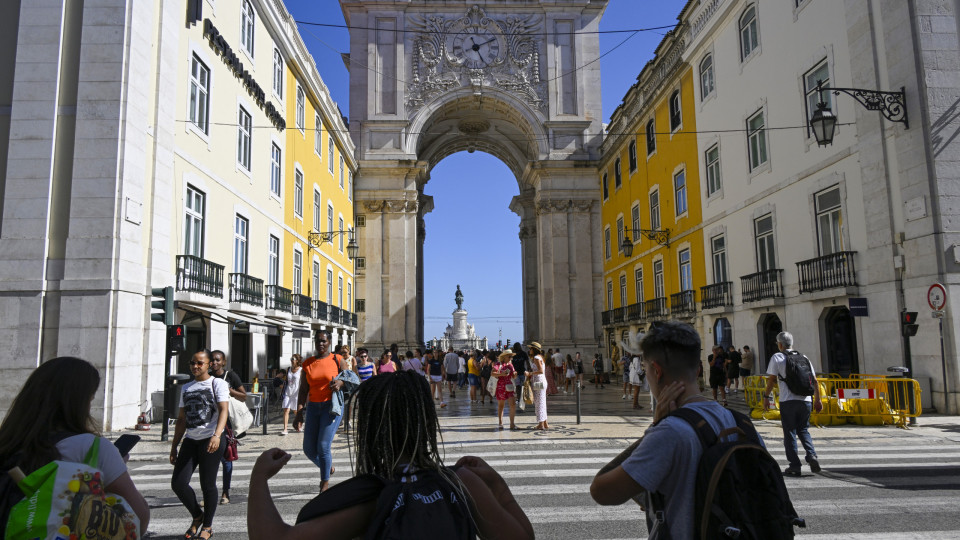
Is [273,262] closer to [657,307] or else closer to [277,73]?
[277,73]

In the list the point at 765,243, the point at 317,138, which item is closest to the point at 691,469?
the point at 765,243

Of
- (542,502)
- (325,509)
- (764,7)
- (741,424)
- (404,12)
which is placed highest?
(404,12)

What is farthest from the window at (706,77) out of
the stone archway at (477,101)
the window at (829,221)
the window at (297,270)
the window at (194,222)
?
the window at (194,222)

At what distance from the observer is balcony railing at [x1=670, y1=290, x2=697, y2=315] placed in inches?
956

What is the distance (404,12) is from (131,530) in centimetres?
4039

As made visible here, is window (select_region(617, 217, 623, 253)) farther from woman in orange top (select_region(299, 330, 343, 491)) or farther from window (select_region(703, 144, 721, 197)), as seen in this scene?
woman in orange top (select_region(299, 330, 343, 491))

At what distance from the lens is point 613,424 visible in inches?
525

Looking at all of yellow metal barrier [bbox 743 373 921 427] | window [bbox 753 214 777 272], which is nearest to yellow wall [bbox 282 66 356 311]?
window [bbox 753 214 777 272]

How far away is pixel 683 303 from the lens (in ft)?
81.3

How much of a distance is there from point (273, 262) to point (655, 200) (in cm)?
1688

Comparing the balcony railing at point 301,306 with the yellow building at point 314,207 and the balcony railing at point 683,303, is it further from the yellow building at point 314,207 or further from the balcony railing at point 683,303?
the balcony railing at point 683,303

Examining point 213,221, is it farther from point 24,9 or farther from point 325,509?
point 325,509

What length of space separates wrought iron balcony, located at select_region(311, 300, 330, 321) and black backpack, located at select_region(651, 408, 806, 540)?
2487cm

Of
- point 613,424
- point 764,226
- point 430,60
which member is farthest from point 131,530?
point 430,60
